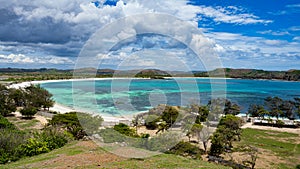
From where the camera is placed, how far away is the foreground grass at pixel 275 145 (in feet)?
68.9

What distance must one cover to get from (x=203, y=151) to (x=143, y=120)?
1320cm

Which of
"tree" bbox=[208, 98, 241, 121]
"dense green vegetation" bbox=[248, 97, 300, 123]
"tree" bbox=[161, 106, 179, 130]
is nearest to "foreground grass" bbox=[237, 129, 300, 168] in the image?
"tree" bbox=[208, 98, 241, 121]

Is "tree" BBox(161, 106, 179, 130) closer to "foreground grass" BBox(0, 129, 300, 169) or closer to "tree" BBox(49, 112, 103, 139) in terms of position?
"foreground grass" BBox(0, 129, 300, 169)

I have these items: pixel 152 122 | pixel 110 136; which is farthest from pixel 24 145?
pixel 152 122

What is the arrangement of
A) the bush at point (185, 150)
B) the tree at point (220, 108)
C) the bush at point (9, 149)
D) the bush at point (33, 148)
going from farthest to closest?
1. the tree at point (220, 108)
2. the bush at point (185, 150)
3. the bush at point (33, 148)
4. the bush at point (9, 149)

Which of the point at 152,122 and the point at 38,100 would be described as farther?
the point at 38,100

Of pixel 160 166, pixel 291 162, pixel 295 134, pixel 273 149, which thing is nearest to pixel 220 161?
pixel 291 162

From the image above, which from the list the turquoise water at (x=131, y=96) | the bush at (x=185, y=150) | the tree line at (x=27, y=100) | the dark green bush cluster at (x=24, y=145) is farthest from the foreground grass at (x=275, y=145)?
the tree line at (x=27, y=100)

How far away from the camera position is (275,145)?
1048 inches

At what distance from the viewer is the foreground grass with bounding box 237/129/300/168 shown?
20989 millimetres

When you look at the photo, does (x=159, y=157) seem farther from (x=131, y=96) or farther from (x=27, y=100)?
(x=131, y=96)

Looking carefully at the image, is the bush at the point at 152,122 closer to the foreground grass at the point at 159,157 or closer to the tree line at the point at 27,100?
the foreground grass at the point at 159,157

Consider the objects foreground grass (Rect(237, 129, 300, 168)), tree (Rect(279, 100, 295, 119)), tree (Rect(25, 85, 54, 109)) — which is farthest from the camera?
tree (Rect(279, 100, 295, 119))

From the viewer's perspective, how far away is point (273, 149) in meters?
24.8
